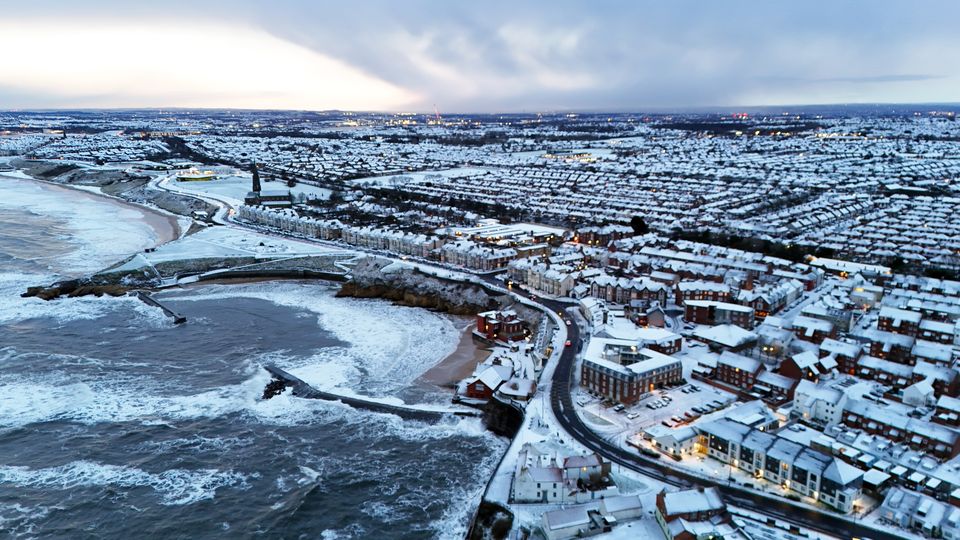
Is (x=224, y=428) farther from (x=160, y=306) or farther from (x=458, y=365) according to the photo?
(x=160, y=306)

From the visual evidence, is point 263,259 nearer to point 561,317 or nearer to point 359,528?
point 561,317

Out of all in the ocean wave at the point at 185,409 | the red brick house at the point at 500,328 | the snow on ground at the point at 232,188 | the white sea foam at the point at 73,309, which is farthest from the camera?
the snow on ground at the point at 232,188

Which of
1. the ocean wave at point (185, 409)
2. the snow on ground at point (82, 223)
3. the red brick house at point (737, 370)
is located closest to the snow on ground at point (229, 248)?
the snow on ground at point (82, 223)

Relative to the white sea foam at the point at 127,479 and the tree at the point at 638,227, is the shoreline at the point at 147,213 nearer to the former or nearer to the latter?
the white sea foam at the point at 127,479

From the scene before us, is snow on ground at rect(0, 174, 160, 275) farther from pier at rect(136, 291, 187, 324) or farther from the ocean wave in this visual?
the ocean wave

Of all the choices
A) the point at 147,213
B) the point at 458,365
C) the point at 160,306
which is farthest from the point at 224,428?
the point at 147,213

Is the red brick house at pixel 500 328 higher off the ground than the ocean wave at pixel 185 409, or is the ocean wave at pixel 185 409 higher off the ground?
the red brick house at pixel 500 328

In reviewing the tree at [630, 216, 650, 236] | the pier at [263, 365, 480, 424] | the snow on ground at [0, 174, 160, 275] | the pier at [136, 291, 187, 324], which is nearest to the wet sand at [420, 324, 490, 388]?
the pier at [263, 365, 480, 424]
